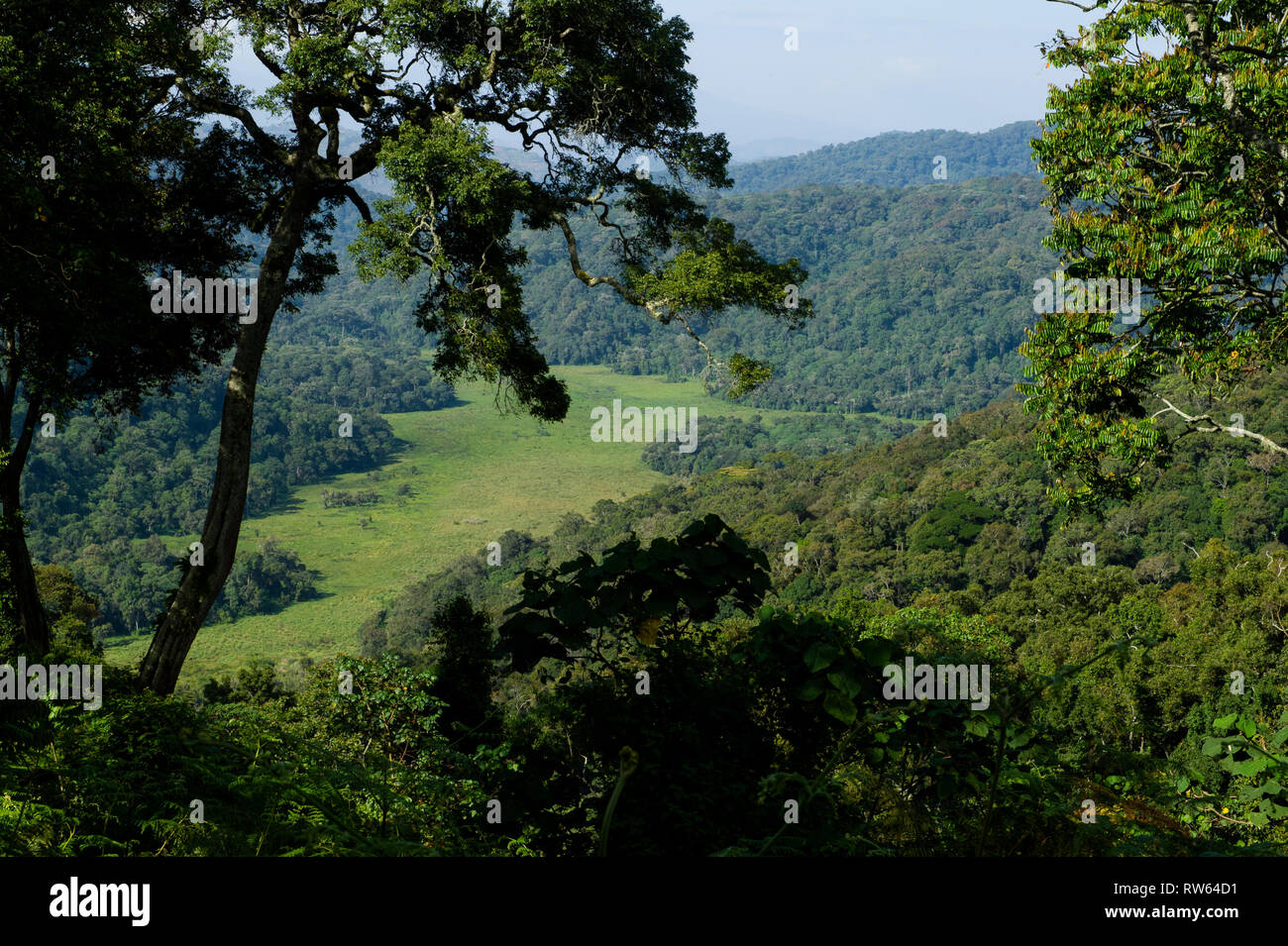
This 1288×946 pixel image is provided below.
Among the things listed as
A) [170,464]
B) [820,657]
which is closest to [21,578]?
[820,657]

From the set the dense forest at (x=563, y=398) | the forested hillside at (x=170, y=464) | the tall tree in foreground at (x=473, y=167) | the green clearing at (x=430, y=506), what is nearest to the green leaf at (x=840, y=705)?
the dense forest at (x=563, y=398)

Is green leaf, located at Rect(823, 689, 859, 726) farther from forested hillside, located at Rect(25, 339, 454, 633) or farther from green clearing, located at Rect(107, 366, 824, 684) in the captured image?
forested hillside, located at Rect(25, 339, 454, 633)

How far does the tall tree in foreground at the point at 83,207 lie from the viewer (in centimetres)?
531

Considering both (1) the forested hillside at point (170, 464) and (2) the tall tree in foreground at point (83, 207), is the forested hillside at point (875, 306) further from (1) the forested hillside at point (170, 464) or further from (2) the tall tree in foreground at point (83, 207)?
(2) the tall tree in foreground at point (83, 207)

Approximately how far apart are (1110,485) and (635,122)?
5.38 metres

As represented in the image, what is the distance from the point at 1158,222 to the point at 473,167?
5.27m

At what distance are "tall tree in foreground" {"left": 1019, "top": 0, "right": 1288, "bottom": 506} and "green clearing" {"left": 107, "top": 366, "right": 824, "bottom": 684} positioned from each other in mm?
44538

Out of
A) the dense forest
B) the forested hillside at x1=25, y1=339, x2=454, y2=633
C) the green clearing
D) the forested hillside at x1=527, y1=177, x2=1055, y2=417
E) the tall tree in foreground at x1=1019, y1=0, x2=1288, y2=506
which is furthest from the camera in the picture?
the forested hillside at x1=527, y1=177, x2=1055, y2=417

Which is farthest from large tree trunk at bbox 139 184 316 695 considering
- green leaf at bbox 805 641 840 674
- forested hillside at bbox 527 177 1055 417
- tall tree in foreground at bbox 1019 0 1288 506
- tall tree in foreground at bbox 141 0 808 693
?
forested hillside at bbox 527 177 1055 417

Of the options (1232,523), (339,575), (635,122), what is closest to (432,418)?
(339,575)

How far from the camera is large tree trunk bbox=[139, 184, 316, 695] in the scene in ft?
21.5

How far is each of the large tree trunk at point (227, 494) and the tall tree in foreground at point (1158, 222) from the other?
639 cm

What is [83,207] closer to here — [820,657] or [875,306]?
[820,657]

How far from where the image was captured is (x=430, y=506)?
3676 inches
